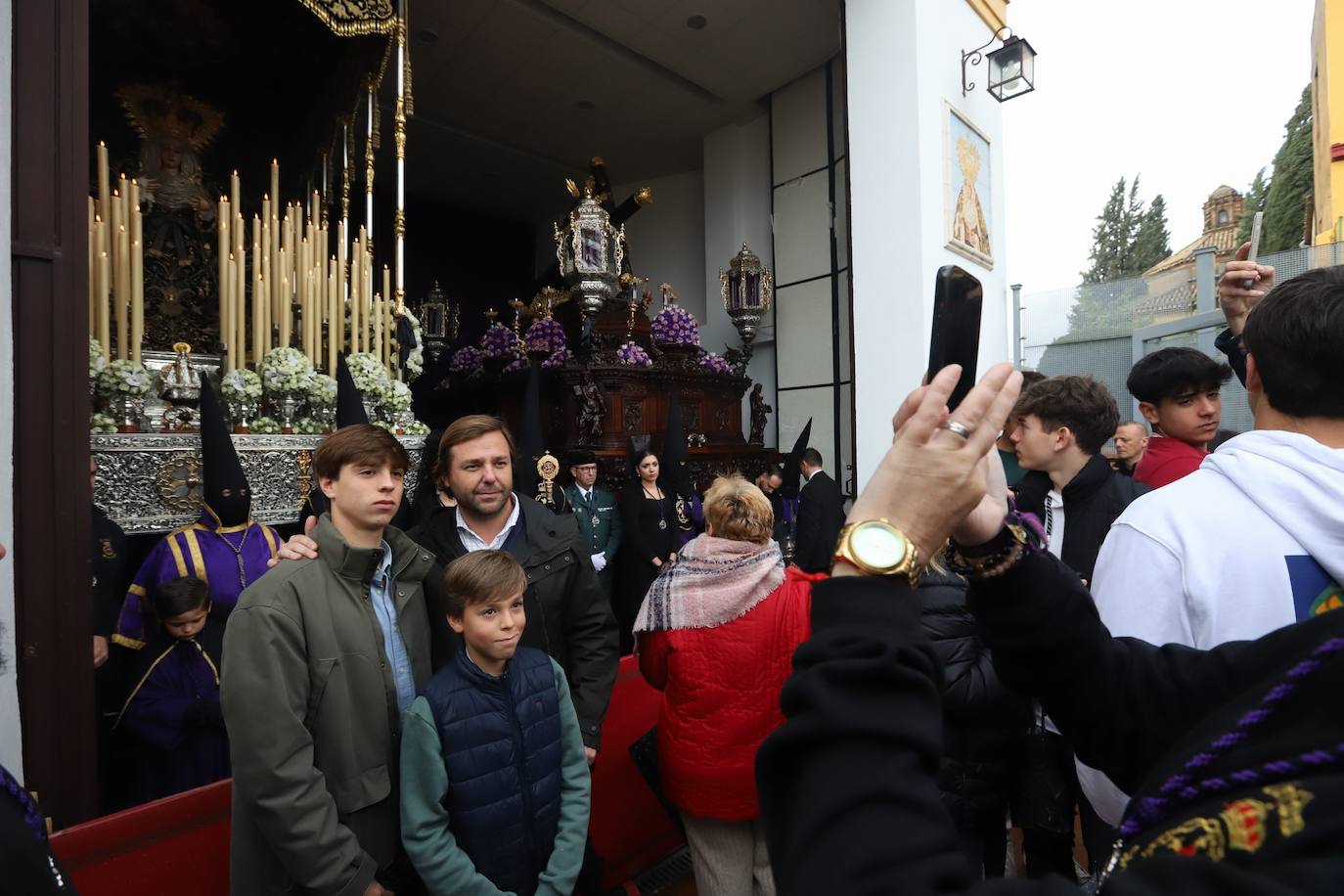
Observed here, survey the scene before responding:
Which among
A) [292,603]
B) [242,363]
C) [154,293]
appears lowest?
[292,603]

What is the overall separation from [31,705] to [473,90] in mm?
9987

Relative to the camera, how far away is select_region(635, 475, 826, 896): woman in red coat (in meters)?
2.33

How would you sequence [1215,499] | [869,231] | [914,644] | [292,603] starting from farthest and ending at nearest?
1. [869,231]
2. [292,603]
3. [1215,499]
4. [914,644]

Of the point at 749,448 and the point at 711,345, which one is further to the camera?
the point at 711,345

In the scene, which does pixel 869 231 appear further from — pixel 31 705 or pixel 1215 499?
pixel 31 705

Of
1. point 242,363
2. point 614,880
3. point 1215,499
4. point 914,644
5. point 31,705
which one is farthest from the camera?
point 242,363

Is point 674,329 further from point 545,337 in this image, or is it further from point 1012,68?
point 1012,68

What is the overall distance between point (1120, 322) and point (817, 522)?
26.2ft

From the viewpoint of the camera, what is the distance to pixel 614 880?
9.27ft

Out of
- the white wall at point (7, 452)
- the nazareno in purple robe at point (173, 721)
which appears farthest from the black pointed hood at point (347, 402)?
the white wall at point (7, 452)

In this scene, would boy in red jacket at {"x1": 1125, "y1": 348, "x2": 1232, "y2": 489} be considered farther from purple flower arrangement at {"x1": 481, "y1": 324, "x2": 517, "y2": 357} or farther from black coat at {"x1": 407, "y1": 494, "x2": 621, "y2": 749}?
purple flower arrangement at {"x1": 481, "y1": 324, "x2": 517, "y2": 357}

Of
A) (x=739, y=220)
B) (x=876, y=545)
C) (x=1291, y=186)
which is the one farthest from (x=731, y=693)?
(x=1291, y=186)

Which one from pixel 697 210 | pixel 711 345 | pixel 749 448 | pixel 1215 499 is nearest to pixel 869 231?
pixel 749 448

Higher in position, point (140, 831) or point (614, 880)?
point (140, 831)
